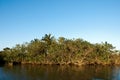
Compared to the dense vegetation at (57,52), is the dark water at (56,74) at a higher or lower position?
lower

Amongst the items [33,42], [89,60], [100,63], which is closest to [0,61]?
[33,42]

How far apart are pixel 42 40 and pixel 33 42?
3.83 meters

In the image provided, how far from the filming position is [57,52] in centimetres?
7925

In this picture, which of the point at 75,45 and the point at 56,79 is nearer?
the point at 56,79

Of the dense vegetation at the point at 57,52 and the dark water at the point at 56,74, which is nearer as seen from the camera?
the dark water at the point at 56,74

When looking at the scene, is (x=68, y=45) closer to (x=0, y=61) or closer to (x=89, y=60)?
(x=89, y=60)

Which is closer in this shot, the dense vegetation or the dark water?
the dark water

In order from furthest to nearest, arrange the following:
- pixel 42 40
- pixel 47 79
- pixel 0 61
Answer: pixel 42 40 < pixel 0 61 < pixel 47 79

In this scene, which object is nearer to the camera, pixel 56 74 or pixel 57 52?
pixel 56 74

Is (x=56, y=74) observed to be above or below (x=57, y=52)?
below

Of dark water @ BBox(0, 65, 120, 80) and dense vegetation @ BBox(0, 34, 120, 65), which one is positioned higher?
dense vegetation @ BBox(0, 34, 120, 65)

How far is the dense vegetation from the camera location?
79.5 metres

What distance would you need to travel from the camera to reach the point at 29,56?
82250 millimetres

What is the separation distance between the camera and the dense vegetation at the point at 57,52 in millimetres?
79500
